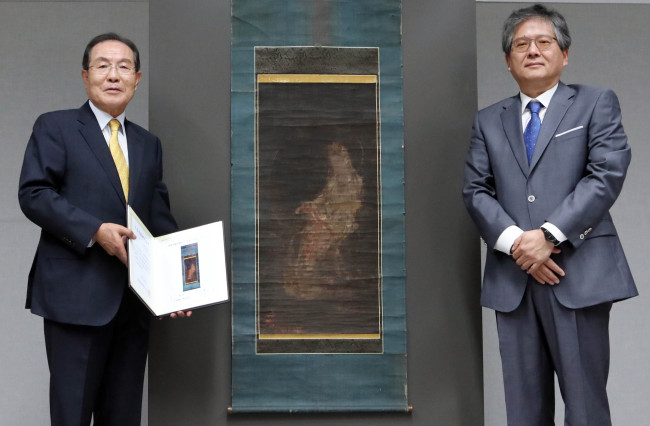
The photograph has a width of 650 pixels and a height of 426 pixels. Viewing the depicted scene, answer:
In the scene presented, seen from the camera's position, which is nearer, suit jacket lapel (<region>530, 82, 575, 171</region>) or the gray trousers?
the gray trousers

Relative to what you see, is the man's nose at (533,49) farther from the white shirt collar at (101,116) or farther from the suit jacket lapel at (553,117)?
the white shirt collar at (101,116)

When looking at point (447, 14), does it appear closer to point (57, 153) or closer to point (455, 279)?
point (455, 279)

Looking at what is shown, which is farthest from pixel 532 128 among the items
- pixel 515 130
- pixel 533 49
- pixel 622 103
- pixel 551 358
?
pixel 622 103

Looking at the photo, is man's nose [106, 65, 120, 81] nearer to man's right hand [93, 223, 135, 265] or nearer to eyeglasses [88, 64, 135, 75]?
eyeglasses [88, 64, 135, 75]

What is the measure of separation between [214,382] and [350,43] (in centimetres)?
141

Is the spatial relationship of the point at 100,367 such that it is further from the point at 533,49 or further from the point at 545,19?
the point at 545,19

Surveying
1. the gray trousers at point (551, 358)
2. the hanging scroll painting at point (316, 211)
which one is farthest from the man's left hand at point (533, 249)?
the hanging scroll painting at point (316, 211)

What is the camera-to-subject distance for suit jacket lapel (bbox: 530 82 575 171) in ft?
9.37

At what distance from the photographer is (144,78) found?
4.48 meters

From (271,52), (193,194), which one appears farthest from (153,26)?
(193,194)

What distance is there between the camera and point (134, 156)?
296 centimetres

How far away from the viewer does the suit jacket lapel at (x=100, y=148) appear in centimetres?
287

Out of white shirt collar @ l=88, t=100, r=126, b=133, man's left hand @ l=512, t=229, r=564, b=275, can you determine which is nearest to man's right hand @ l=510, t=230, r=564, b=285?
man's left hand @ l=512, t=229, r=564, b=275

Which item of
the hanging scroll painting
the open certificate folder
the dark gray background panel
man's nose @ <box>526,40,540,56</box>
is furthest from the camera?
the dark gray background panel
